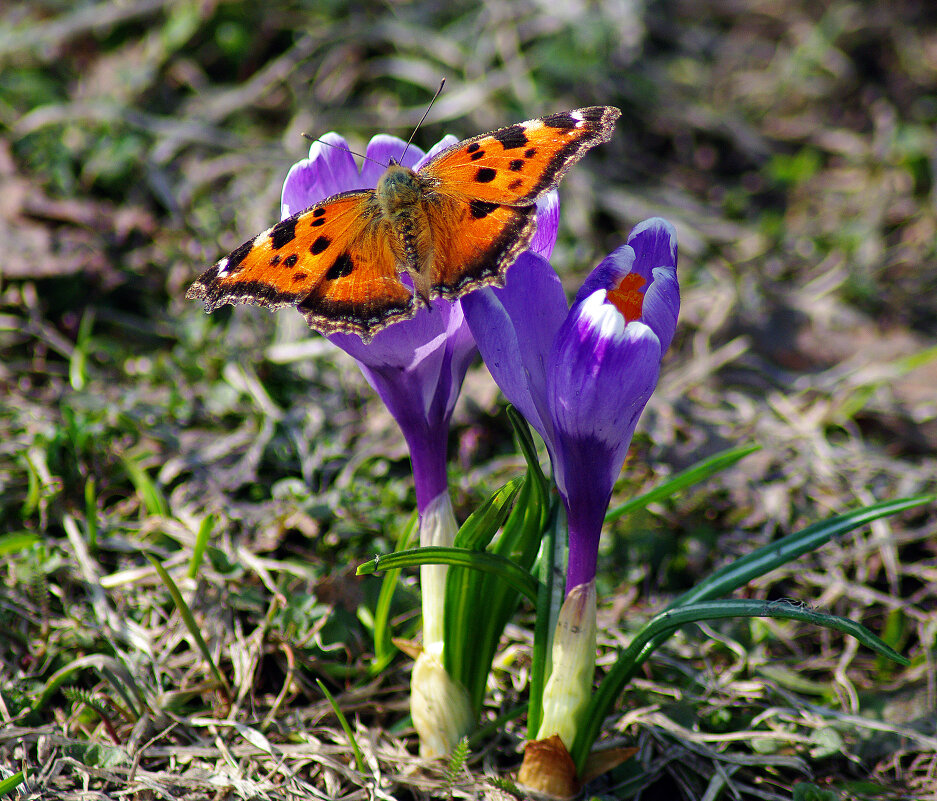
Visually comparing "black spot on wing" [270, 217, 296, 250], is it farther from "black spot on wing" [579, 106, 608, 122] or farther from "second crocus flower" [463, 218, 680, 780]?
"black spot on wing" [579, 106, 608, 122]

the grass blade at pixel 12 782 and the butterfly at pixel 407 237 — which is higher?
the butterfly at pixel 407 237

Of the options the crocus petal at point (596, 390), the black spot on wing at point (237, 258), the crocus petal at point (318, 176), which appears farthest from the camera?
the crocus petal at point (318, 176)

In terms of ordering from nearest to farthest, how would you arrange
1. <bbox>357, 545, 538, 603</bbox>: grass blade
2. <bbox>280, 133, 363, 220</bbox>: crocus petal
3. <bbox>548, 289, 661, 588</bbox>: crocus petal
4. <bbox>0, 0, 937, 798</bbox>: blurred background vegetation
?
<bbox>548, 289, 661, 588</bbox>: crocus petal < <bbox>357, 545, 538, 603</bbox>: grass blade < <bbox>280, 133, 363, 220</bbox>: crocus petal < <bbox>0, 0, 937, 798</bbox>: blurred background vegetation

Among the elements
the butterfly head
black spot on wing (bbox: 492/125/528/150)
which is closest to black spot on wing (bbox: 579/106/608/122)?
black spot on wing (bbox: 492/125/528/150)

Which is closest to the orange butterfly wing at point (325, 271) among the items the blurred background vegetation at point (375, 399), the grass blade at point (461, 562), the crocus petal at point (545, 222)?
the crocus petal at point (545, 222)

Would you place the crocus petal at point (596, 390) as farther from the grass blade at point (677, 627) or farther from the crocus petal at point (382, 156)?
the crocus petal at point (382, 156)

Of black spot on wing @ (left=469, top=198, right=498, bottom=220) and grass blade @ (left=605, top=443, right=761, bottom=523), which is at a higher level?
black spot on wing @ (left=469, top=198, right=498, bottom=220)

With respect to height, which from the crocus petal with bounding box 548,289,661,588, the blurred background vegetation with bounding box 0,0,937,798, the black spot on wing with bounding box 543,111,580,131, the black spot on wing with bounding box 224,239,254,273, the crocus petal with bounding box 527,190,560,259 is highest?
the black spot on wing with bounding box 543,111,580,131

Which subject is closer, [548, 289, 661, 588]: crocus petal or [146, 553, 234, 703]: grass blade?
[548, 289, 661, 588]: crocus petal
